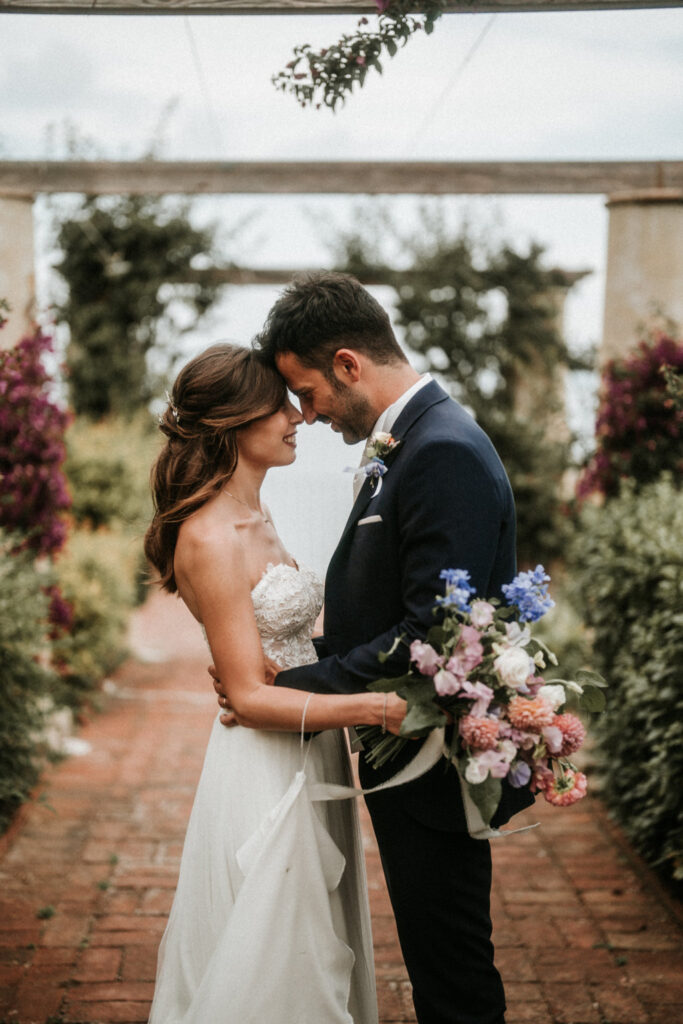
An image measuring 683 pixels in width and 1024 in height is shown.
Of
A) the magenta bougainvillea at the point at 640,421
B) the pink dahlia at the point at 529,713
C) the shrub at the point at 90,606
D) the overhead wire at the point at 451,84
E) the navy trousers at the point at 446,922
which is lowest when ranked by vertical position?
the navy trousers at the point at 446,922

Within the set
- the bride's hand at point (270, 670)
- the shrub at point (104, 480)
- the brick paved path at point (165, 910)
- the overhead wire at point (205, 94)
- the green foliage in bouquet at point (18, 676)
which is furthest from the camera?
the shrub at point (104, 480)

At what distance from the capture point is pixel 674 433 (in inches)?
236

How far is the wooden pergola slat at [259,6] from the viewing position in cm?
290

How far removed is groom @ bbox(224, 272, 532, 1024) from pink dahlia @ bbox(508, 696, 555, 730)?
0.89 feet

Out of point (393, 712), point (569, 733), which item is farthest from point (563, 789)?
point (393, 712)

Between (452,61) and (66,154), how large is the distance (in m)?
6.72

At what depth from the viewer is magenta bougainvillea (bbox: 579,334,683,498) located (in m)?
6.05

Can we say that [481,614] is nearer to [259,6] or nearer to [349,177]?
[259,6]

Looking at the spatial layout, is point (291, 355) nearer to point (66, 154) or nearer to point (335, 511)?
point (335, 511)

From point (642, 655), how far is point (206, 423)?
2.75 metres

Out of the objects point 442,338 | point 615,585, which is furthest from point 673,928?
point 442,338

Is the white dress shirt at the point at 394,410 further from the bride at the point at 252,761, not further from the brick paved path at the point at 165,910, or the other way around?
the brick paved path at the point at 165,910

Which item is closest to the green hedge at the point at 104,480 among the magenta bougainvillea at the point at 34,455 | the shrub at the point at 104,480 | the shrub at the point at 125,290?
the shrub at the point at 104,480

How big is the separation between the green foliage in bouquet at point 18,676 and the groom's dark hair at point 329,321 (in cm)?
260
